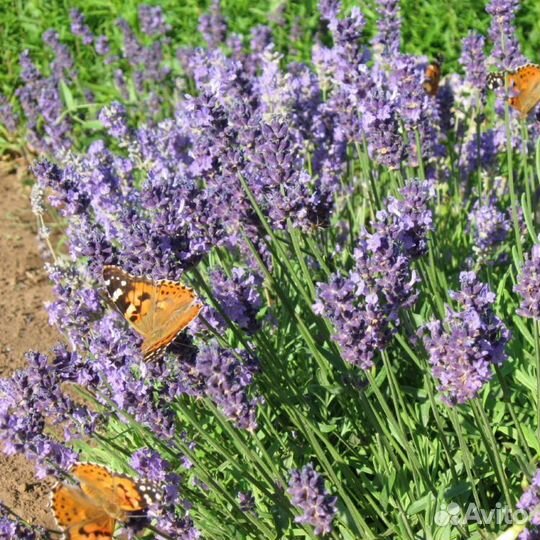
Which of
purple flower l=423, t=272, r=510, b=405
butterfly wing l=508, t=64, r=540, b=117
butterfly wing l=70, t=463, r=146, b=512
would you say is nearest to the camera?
purple flower l=423, t=272, r=510, b=405

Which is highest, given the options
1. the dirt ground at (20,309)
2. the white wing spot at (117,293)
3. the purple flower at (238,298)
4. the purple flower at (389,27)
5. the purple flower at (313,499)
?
the purple flower at (389,27)

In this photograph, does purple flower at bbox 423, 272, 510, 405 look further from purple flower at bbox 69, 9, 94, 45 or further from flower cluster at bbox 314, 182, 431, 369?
purple flower at bbox 69, 9, 94, 45

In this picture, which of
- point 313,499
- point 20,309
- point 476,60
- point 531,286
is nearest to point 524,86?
point 476,60

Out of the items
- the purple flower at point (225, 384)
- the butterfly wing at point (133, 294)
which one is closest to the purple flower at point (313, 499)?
the purple flower at point (225, 384)

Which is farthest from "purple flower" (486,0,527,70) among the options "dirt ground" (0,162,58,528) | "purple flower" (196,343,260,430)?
"dirt ground" (0,162,58,528)

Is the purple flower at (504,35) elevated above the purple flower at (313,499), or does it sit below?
above

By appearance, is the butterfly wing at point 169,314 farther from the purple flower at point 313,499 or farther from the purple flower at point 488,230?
the purple flower at point 488,230

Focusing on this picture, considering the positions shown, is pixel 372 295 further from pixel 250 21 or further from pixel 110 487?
pixel 250 21
